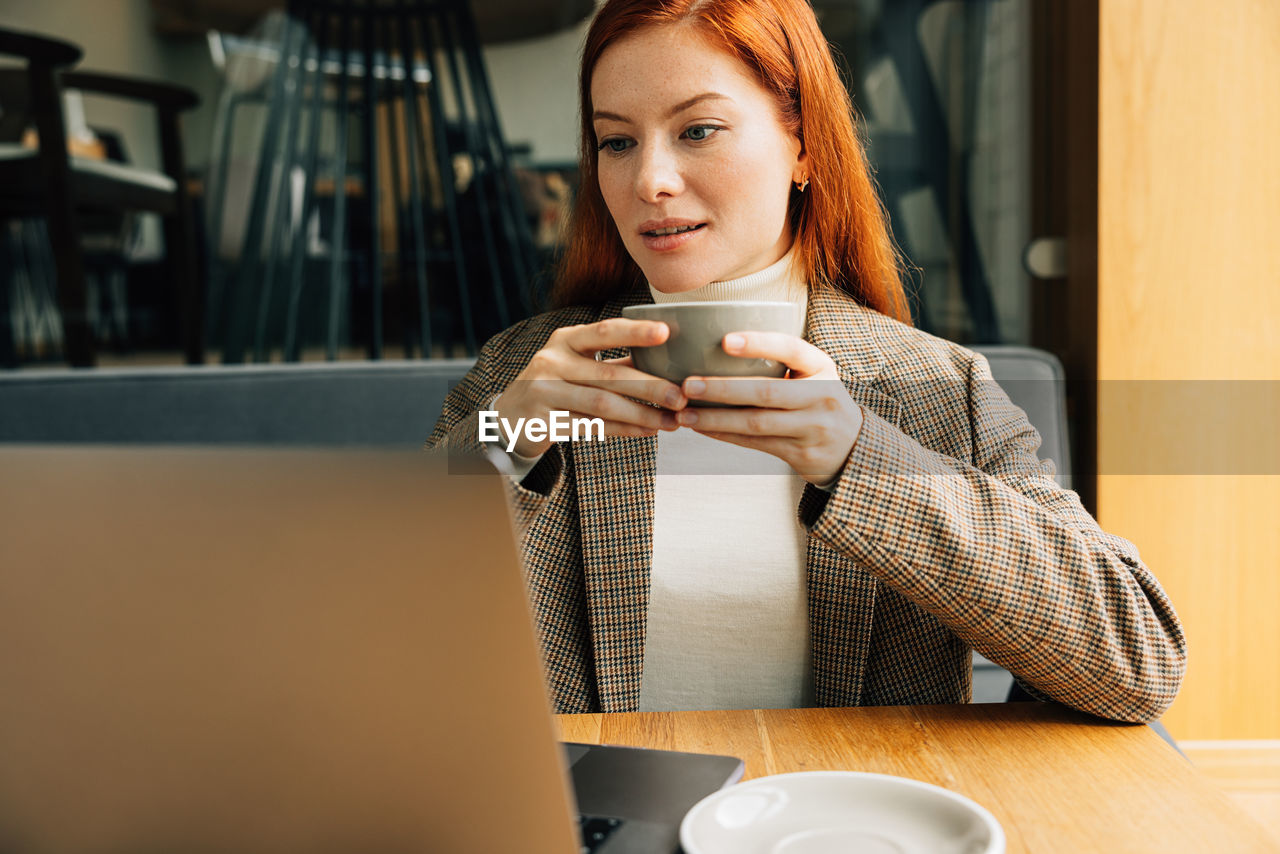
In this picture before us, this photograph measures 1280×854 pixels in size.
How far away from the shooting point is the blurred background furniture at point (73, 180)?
6.56ft

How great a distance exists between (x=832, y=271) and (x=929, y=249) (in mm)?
841

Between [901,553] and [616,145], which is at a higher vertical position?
[616,145]

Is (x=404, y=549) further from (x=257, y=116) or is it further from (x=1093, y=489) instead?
(x=257, y=116)

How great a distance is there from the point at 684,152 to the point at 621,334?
0.40 metres

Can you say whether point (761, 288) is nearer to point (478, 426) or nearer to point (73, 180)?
point (478, 426)

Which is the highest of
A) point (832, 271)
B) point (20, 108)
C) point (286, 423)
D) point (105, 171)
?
point (20, 108)

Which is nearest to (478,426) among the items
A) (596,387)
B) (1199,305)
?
(596,387)

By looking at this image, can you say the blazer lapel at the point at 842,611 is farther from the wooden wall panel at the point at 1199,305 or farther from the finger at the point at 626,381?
the wooden wall panel at the point at 1199,305

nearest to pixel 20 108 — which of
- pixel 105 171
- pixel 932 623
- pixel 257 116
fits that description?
pixel 105 171

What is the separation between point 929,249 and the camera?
1.88m

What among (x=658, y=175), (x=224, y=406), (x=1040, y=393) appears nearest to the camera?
(x=658, y=175)

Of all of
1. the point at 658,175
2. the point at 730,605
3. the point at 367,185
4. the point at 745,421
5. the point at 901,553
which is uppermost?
the point at 367,185

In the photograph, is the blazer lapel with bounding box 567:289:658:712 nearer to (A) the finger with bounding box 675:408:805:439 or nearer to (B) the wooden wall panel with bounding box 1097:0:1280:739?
(A) the finger with bounding box 675:408:805:439

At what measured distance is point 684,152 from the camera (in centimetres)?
97
